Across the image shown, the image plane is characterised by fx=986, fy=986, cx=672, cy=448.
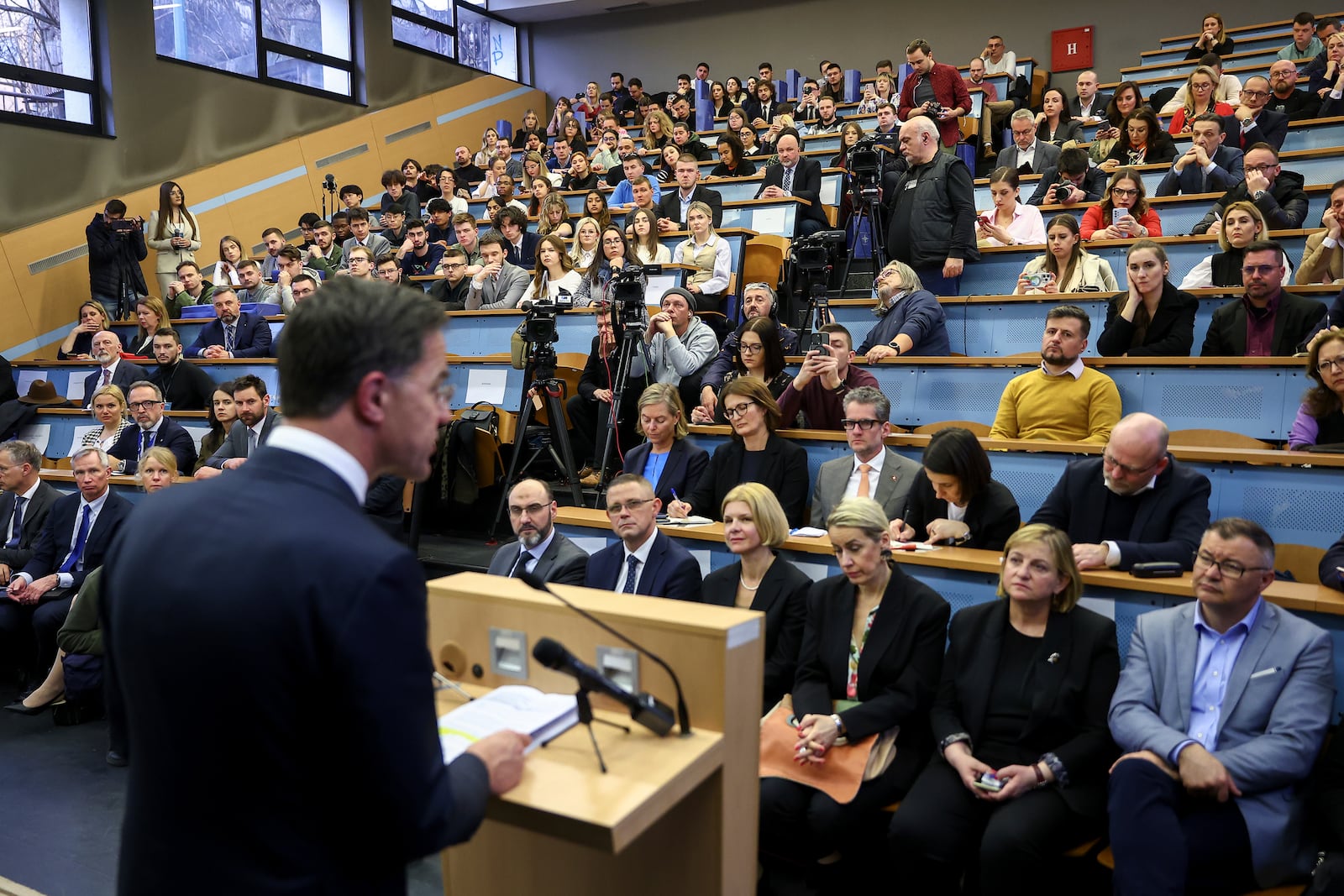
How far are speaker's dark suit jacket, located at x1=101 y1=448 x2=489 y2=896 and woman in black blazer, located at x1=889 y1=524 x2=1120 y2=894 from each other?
1.50m

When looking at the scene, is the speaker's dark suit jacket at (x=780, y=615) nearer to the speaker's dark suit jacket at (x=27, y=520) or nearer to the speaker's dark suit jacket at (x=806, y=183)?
the speaker's dark suit jacket at (x=27, y=520)

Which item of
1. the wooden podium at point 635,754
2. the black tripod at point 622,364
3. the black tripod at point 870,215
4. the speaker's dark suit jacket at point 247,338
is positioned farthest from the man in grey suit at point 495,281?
the wooden podium at point 635,754

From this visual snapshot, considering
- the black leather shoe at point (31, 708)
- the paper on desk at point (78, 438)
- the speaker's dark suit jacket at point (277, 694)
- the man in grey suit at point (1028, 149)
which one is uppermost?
the man in grey suit at point (1028, 149)

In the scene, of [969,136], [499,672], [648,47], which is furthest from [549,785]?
[648,47]

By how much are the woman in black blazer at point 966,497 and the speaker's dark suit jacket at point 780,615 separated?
0.50m

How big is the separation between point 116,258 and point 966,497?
7177mm

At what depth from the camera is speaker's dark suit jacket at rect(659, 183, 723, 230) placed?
6.31m

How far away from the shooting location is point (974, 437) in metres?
3.04

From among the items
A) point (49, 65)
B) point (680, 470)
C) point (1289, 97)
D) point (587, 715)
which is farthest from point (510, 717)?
point (49, 65)

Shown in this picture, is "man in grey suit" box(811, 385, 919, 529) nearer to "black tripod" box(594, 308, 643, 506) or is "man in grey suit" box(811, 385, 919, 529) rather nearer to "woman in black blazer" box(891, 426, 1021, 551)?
"woman in black blazer" box(891, 426, 1021, 551)

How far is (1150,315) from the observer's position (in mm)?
3906

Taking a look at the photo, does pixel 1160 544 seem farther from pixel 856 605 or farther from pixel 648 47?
pixel 648 47

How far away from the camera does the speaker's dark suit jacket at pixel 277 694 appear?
3.05 feet

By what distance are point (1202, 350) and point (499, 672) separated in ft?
11.6
